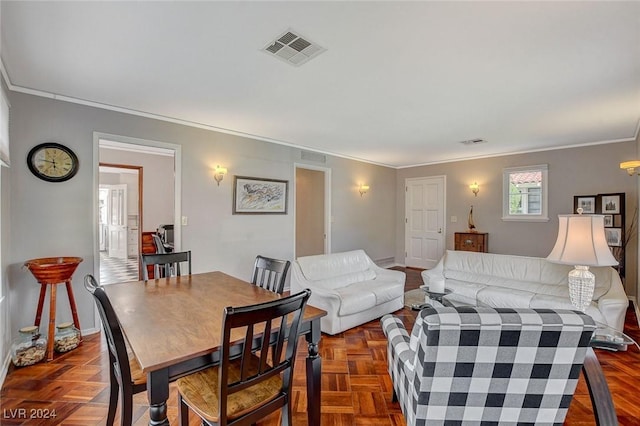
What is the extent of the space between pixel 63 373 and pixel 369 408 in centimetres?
241

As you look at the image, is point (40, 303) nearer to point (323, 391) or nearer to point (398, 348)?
point (323, 391)

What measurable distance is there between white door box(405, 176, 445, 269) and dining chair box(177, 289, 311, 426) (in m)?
5.70

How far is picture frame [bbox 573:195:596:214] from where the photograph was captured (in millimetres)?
4707

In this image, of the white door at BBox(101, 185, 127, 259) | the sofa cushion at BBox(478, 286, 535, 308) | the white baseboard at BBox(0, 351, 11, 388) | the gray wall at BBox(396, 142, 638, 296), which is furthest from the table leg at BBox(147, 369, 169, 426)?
the white door at BBox(101, 185, 127, 259)

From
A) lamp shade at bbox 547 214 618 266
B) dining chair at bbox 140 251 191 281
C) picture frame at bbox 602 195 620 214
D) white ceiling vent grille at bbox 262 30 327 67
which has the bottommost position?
dining chair at bbox 140 251 191 281

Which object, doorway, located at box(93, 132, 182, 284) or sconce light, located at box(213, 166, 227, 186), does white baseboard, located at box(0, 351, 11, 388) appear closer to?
doorway, located at box(93, 132, 182, 284)

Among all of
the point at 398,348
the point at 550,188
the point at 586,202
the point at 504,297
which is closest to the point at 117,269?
the point at 398,348

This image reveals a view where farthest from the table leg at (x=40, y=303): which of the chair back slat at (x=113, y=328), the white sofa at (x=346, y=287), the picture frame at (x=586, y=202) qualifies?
the picture frame at (x=586, y=202)

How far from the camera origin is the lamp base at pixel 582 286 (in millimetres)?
2150

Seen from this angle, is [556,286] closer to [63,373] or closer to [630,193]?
[630,193]

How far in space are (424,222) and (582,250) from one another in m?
4.82

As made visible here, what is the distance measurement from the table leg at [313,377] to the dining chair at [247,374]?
18 centimetres

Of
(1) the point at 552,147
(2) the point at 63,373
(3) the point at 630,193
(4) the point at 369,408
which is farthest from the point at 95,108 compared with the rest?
(3) the point at 630,193

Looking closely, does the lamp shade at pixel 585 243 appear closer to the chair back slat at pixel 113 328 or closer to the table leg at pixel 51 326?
the chair back slat at pixel 113 328
